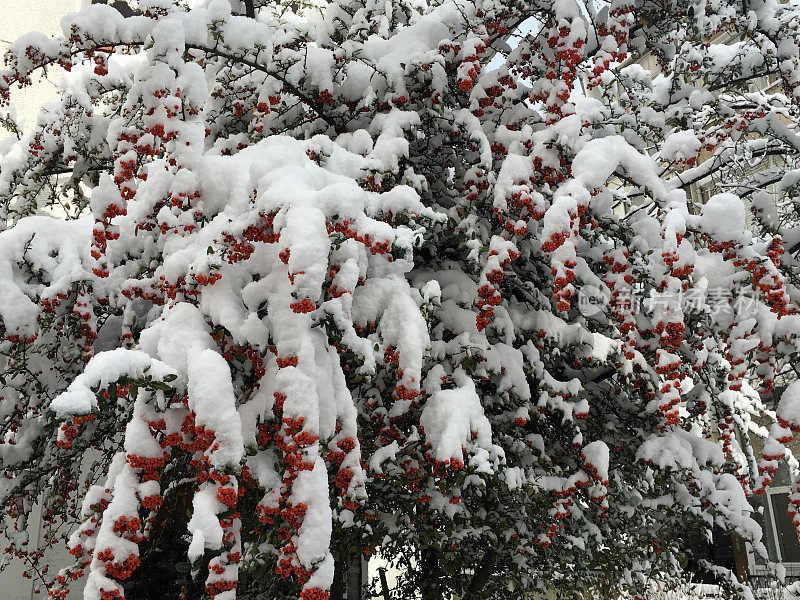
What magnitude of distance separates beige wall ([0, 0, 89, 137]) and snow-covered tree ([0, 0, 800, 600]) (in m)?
3.00

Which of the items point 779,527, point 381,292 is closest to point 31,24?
point 381,292

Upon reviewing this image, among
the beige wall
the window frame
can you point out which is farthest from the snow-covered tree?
the window frame

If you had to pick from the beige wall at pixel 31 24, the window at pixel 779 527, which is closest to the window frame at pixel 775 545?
the window at pixel 779 527

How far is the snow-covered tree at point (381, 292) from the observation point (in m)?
2.27

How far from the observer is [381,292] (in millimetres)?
2830

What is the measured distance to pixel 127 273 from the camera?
11.3 feet

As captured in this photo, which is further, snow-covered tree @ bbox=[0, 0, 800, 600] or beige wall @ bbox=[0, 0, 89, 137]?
beige wall @ bbox=[0, 0, 89, 137]

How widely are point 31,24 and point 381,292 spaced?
702cm

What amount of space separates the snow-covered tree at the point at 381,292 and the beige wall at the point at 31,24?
9.83 feet

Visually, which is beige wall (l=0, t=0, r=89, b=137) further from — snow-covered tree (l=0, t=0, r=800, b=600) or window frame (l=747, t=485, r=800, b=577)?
window frame (l=747, t=485, r=800, b=577)

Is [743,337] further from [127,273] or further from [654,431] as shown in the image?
[127,273]

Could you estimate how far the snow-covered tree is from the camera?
227 cm

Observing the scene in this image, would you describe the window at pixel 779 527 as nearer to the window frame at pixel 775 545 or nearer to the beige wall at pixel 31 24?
the window frame at pixel 775 545

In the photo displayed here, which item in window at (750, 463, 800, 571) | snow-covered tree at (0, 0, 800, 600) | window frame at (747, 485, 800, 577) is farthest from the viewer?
window at (750, 463, 800, 571)
